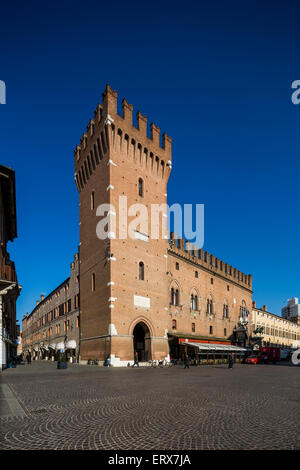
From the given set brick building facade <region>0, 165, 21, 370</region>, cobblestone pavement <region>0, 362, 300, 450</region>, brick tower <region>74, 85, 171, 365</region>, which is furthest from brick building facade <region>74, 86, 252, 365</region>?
cobblestone pavement <region>0, 362, 300, 450</region>

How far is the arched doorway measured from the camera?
2833 cm

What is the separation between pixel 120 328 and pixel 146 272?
5766mm

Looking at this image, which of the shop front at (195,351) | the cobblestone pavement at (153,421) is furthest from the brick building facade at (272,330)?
the cobblestone pavement at (153,421)

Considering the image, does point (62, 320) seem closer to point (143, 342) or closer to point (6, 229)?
point (143, 342)

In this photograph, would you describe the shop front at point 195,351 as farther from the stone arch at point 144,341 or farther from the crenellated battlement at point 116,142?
the crenellated battlement at point 116,142

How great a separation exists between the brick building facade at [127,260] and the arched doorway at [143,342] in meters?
0.08

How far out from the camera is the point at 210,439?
215 inches

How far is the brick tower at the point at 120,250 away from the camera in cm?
2600

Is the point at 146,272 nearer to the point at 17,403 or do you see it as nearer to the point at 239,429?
the point at 17,403

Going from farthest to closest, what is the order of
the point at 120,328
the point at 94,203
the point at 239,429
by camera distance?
1. the point at 94,203
2. the point at 120,328
3. the point at 239,429

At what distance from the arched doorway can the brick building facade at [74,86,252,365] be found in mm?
84

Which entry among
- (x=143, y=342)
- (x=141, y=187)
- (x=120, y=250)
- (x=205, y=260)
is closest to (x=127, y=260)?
(x=120, y=250)
